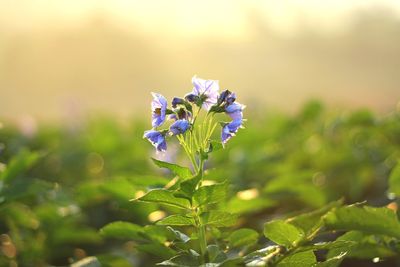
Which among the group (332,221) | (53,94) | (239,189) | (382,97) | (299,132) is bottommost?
(332,221)

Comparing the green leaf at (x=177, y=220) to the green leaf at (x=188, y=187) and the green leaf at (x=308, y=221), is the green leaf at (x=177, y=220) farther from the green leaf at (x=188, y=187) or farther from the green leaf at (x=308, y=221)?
the green leaf at (x=308, y=221)

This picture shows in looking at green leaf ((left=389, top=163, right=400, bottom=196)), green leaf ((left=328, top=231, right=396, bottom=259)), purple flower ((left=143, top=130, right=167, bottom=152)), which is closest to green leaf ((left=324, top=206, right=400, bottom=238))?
green leaf ((left=328, top=231, right=396, bottom=259))

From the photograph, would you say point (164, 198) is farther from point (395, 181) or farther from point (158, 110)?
point (395, 181)

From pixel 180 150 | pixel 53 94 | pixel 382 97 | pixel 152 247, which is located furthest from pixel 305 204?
pixel 53 94

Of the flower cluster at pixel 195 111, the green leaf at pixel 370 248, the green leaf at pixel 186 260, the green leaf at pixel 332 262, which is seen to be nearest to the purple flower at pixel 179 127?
the flower cluster at pixel 195 111

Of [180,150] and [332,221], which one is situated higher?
[180,150]

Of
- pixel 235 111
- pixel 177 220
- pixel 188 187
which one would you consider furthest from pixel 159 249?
pixel 235 111

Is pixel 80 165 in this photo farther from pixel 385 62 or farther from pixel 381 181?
pixel 385 62

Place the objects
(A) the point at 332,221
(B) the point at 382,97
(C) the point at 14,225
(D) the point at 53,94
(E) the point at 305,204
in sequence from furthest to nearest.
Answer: (D) the point at 53,94, (B) the point at 382,97, (E) the point at 305,204, (C) the point at 14,225, (A) the point at 332,221
